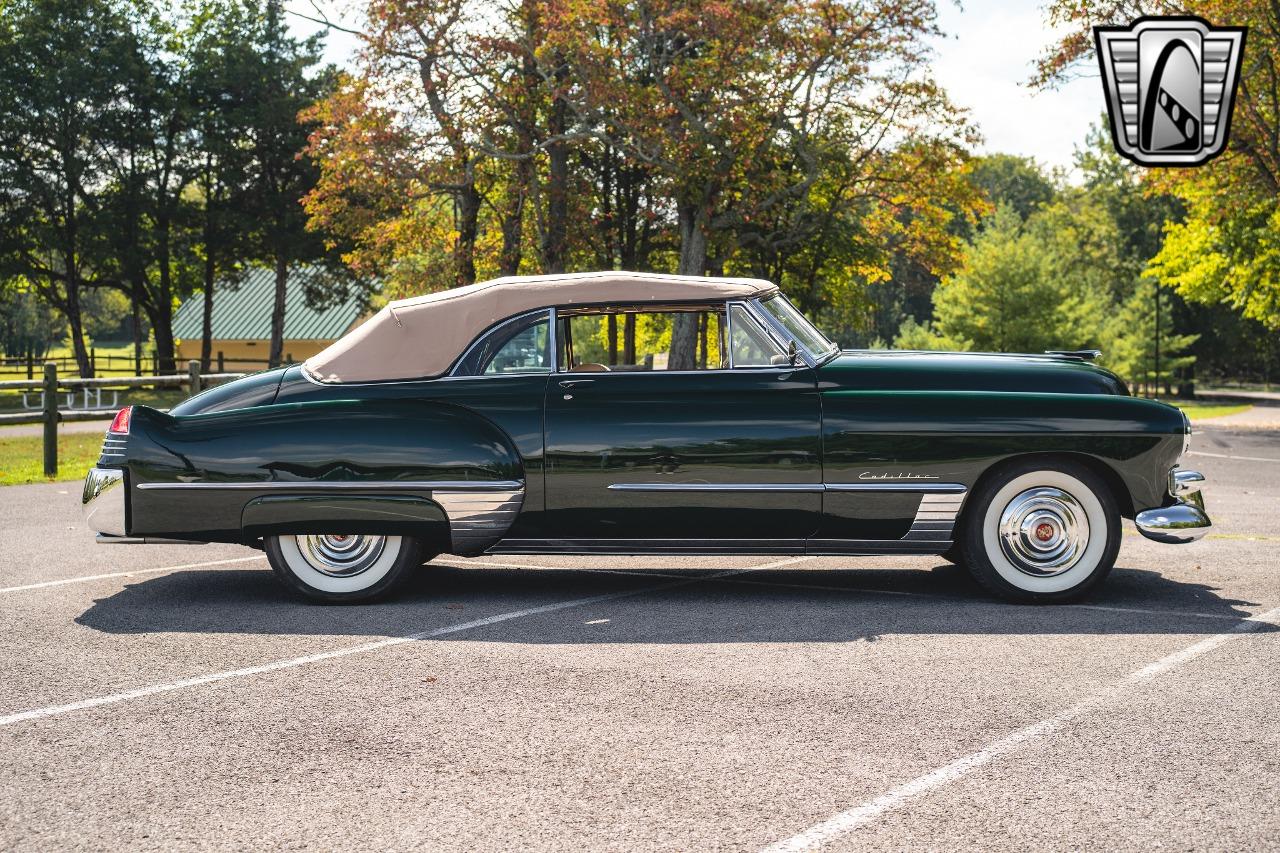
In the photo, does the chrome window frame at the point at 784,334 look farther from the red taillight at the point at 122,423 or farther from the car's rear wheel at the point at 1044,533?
the red taillight at the point at 122,423

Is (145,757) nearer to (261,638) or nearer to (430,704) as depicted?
(430,704)

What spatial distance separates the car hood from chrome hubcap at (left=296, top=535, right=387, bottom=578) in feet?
8.64

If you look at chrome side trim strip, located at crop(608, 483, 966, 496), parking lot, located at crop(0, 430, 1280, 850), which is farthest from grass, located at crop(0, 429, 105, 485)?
chrome side trim strip, located at crop(608, 483, 966, 496)

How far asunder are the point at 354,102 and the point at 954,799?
81.5 feet

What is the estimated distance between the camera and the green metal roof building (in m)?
64.7

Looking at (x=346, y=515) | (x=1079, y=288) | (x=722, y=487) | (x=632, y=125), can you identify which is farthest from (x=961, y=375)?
(x=1079, y=288)

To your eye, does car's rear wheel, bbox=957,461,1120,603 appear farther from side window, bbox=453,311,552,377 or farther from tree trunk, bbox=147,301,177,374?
tree trunk, bbox=147,301,177,374

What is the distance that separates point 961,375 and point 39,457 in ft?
50.2

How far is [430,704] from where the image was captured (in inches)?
195

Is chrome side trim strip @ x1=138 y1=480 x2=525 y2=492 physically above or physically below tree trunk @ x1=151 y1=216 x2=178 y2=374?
below

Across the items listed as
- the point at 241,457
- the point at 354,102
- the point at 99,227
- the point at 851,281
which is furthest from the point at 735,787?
the point at 99,227

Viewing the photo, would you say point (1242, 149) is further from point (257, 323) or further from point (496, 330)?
point (257, 323)

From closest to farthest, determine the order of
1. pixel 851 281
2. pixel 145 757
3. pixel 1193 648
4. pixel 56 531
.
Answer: pixel 145 757 < pixel 1193 648 < pixel 56 531 < pixel 851 281

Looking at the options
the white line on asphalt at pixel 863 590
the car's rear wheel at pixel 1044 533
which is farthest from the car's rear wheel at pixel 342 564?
the car's rear wheel at pixel 1044 533
